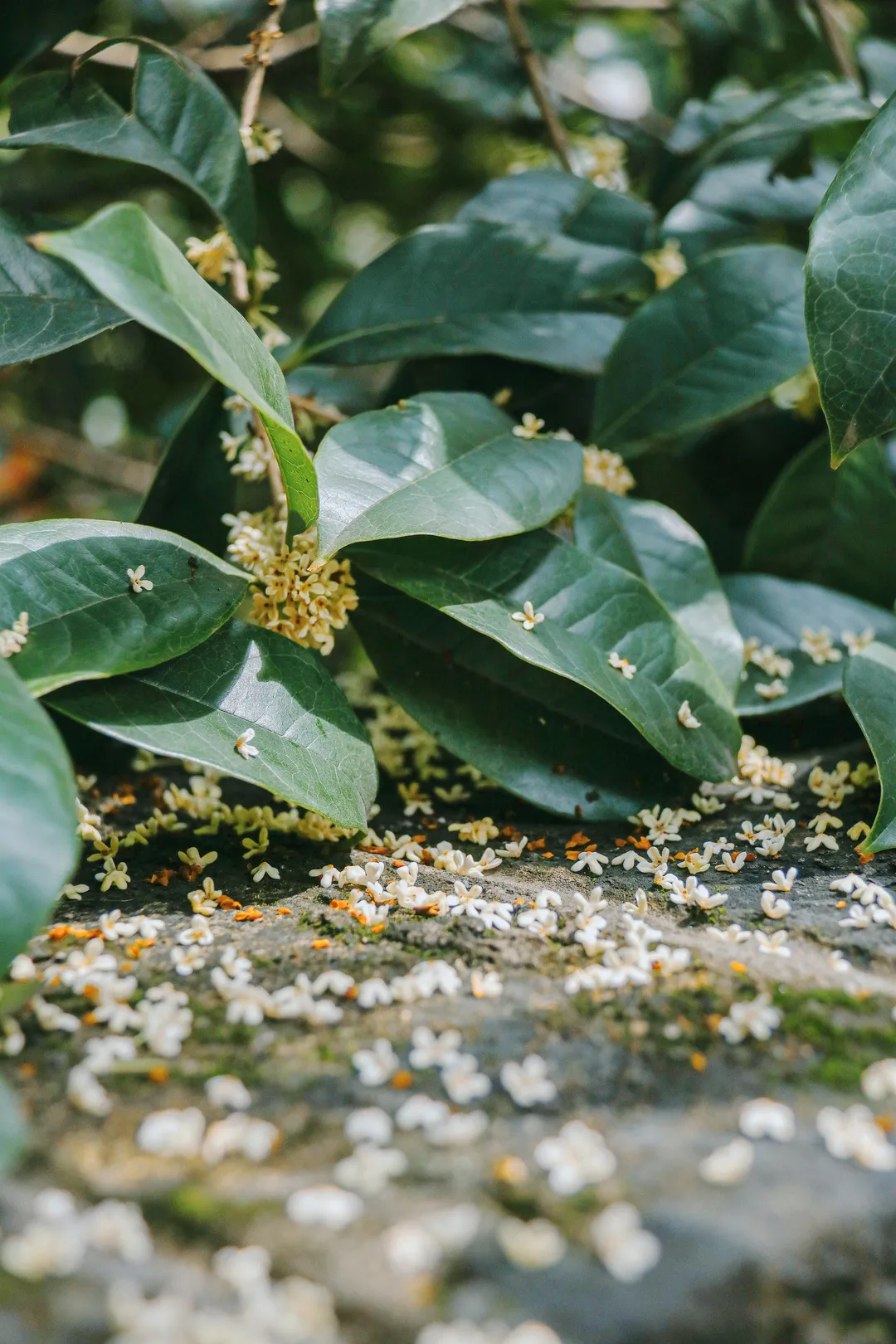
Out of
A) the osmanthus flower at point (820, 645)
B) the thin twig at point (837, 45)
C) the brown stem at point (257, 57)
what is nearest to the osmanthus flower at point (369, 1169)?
the osmanthus flower at point (820, 645)

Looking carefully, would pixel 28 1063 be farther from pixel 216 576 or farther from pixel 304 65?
pixel 304 65

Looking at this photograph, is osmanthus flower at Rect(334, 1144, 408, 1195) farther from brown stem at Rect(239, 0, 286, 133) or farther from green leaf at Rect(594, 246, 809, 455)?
brown stem at Rect(239, 0, 286, 133)

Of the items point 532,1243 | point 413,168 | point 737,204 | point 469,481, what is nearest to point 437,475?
point 469,481

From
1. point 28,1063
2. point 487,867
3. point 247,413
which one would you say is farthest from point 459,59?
A: point 28,1063

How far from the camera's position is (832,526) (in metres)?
0.96

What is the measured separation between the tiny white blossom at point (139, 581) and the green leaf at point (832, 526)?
0.63m

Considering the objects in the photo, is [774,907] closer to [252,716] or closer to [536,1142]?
[536,1142]

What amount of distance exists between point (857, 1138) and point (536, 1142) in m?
0.15

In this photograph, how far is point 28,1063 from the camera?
18.5 inches

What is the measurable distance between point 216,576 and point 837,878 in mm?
507

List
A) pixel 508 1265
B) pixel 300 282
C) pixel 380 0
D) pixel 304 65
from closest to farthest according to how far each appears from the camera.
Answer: pixel 508 1265
pixel 380 0
pixel 304 65
pixel 300 282

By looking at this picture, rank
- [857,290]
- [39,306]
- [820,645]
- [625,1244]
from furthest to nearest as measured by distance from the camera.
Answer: [820,645] < [39,306] < [857,290] < [625,1244]

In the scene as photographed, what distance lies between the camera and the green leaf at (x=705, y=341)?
0.86 m

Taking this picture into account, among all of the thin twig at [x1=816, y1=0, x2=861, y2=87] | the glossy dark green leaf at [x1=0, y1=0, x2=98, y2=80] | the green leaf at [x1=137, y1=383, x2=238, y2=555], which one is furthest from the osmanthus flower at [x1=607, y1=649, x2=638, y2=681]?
Result: the thin twig at [x1=816, y1=0, x2=861, y2=87]
